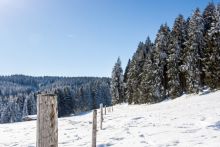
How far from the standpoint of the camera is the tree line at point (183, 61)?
147 ft

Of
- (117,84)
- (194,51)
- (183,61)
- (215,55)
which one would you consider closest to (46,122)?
(215,55)

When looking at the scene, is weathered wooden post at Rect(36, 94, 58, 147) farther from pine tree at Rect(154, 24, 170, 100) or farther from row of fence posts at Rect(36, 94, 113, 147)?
pine tree at Rect(154, 24, 170, 100)

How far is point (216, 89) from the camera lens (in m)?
42.5

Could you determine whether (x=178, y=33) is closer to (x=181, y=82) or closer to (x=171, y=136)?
(x=181, y=82)

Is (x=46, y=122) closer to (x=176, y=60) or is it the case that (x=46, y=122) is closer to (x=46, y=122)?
(x=46, y=122)

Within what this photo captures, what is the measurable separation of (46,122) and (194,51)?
154 feet

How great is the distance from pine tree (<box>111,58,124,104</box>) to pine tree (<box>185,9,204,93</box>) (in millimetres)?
36906

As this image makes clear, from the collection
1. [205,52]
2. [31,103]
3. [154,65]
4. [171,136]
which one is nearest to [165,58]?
[154,65]

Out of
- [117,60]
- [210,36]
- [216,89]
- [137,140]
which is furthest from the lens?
[117,60]

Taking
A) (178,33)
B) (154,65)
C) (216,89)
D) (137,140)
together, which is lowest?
(137,140)

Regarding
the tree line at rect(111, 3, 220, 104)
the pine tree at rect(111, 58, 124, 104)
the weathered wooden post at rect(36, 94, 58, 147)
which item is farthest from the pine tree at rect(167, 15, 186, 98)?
the weathered wooden post at rect(36, 94, 58, 147)

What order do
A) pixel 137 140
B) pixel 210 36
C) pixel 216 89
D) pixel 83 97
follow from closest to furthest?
pixel 137 140
pixel 216 89
pixel 210 36
pixel 83 97

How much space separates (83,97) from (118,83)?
4239 cm

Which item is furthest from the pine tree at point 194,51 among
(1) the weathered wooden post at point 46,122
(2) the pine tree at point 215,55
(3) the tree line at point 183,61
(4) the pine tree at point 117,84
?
(1) the weathered wooden post at point 46,122
